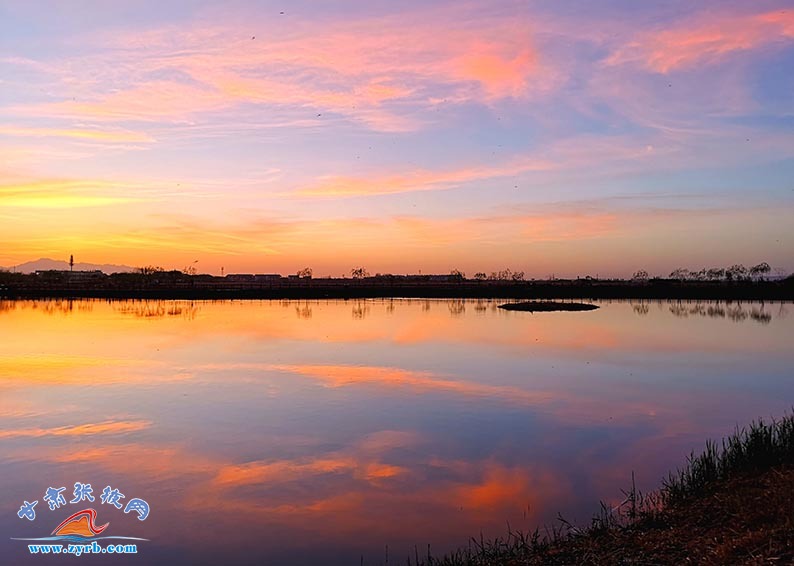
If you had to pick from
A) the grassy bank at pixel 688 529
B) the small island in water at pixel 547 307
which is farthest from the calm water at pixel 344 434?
the small island in water at pixel 547 307

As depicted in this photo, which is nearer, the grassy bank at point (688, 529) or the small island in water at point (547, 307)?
the grassy bank at point (688, 529)

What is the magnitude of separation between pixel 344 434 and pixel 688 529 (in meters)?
8.88

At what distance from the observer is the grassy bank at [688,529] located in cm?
760

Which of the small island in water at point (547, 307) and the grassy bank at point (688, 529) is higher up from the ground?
the small island in water at point (547, 307)

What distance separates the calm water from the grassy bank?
783mm

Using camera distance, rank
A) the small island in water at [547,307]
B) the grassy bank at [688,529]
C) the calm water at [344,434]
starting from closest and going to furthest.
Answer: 1. the grassy bank at [688,529]
2. the calm water at [344,434]
3. the small island in water at [547,307]

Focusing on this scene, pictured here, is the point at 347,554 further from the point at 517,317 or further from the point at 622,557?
the point at 517,317

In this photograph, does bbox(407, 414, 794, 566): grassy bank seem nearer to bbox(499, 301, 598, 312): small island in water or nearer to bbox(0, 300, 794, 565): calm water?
bbox(0, 300, 794, 565): calm water

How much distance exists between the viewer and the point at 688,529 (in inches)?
347

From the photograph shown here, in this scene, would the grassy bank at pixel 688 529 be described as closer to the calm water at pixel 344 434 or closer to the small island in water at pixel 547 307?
the calm water at pixel 344 434

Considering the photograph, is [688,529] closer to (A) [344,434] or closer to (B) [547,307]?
(A) [344,434]

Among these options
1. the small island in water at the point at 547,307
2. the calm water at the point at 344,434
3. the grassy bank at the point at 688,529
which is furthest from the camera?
the small island in water at the point at 547,307

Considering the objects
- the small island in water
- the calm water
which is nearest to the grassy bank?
the calm water

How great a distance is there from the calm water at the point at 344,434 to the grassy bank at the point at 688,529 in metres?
0.78
